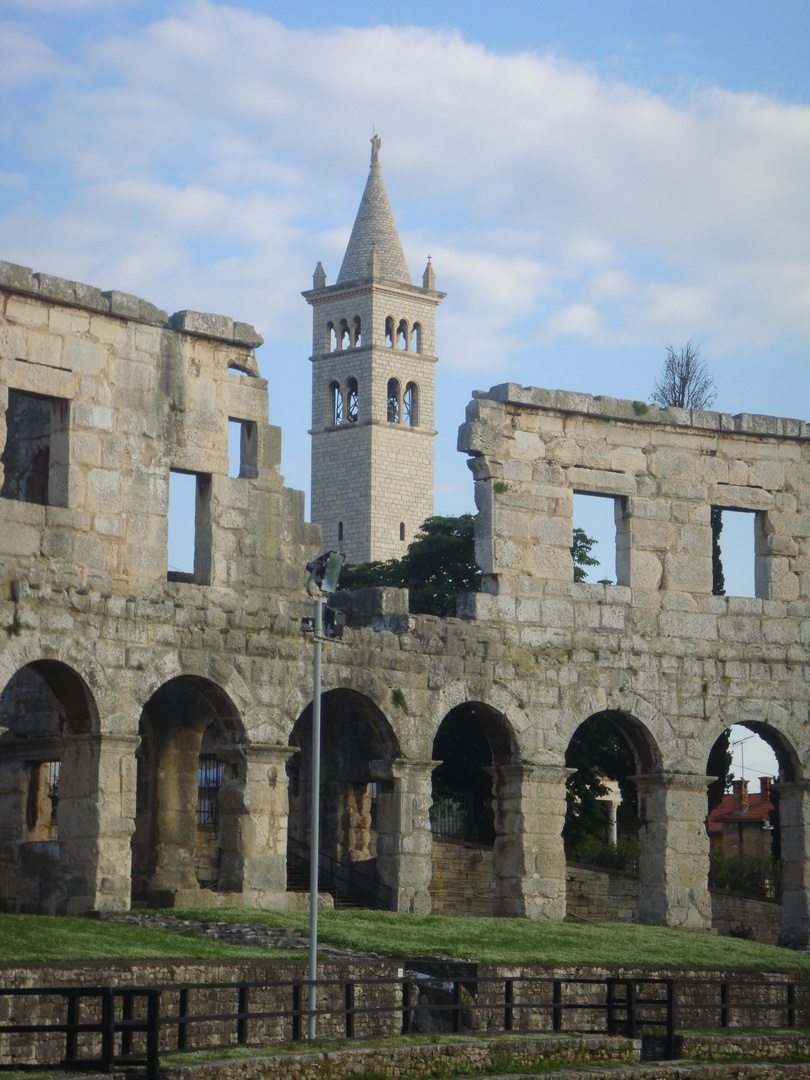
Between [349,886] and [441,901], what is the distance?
8.86 ft

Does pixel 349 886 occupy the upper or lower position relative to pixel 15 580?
lower

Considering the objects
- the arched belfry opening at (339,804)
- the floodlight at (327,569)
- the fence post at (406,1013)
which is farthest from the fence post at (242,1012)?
the arched belfry opening at (339,804)

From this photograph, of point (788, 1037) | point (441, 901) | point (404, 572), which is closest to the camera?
point (788, 1037)

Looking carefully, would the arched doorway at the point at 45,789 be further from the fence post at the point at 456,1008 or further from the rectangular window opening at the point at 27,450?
the fence post at the point at 456,1008

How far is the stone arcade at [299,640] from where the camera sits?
75.3 ft

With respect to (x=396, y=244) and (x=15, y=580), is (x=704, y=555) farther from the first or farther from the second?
(x=396, y=244)

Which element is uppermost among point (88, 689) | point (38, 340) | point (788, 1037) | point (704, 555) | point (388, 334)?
point (388, 334)

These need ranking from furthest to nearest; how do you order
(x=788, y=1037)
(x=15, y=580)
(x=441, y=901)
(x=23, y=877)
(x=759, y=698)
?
(x=441, y=901) < (x=759, y=698) < (x=23, y=877) < (x=15, y=580) < (x=788, y=1037)

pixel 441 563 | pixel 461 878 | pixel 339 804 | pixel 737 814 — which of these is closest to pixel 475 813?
pixel 461 878

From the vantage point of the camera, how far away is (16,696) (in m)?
26.4

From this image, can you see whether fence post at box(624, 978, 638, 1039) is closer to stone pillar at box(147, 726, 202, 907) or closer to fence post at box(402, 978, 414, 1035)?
fence post at box(402, 978, 414, 1035)

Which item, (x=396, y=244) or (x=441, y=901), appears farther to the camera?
(x=396, y=244)

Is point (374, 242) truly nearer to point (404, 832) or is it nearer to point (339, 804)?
point (339, 804)

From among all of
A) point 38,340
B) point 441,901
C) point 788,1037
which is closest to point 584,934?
point 788,1037
